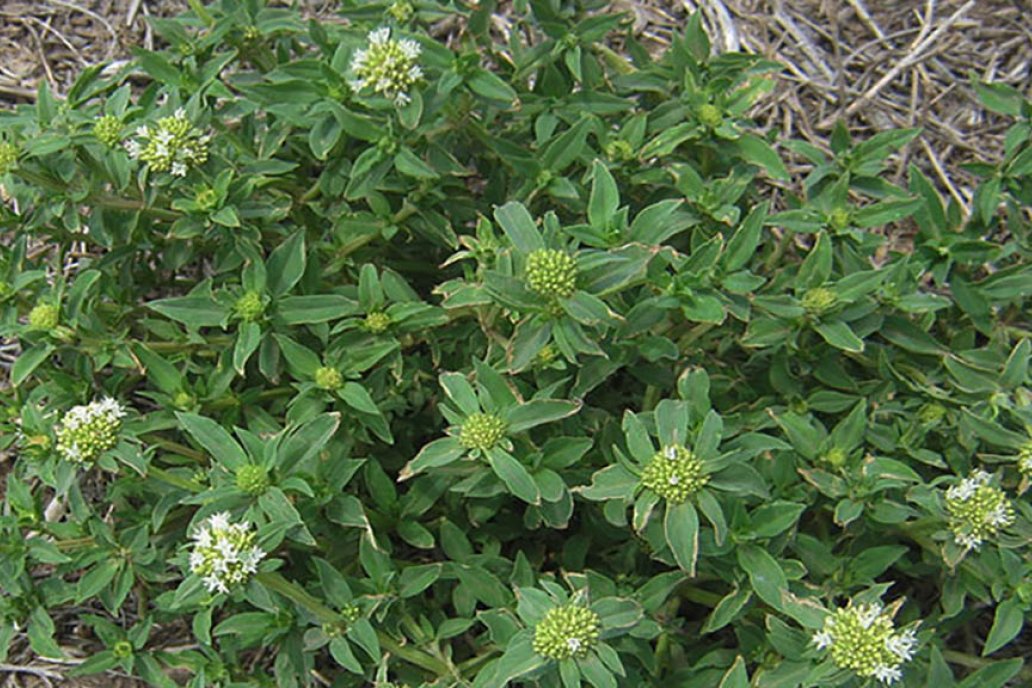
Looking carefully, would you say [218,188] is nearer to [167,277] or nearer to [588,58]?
[167,277]

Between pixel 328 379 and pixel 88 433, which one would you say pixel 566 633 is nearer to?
pixel 328 379

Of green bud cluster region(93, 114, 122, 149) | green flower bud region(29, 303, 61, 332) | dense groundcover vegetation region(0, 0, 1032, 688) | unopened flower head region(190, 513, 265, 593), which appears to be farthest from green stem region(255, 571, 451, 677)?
green bud cluster region(93, 114, 122, 149)

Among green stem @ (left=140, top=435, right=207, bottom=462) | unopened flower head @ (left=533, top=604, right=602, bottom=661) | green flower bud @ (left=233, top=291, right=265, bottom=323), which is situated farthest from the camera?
green stem @ (left=140, top=435, right=207, bottom=462)

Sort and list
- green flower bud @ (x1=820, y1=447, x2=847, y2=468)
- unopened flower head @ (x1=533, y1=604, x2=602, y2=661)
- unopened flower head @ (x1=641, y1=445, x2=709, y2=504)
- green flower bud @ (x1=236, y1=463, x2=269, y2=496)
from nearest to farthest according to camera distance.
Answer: unopened flower head @ (x1=533, y1=604, x2=602, y2=661) < unopened flower head @ (x1=641, y1=445, x2=709, y2=504) < green flower bud @ (x1=236, y1=463, x2=269, y2=496) < green flower bud @ (x1=820, y1=447, x2=847, y2=468)

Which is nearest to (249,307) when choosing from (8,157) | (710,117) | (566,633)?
(8,157)

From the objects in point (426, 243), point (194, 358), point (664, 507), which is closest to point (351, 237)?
point (426, 243)

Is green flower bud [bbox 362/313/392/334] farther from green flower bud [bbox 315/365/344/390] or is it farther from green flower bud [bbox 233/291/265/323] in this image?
green flower bud [bbox 233/291/265/323]
